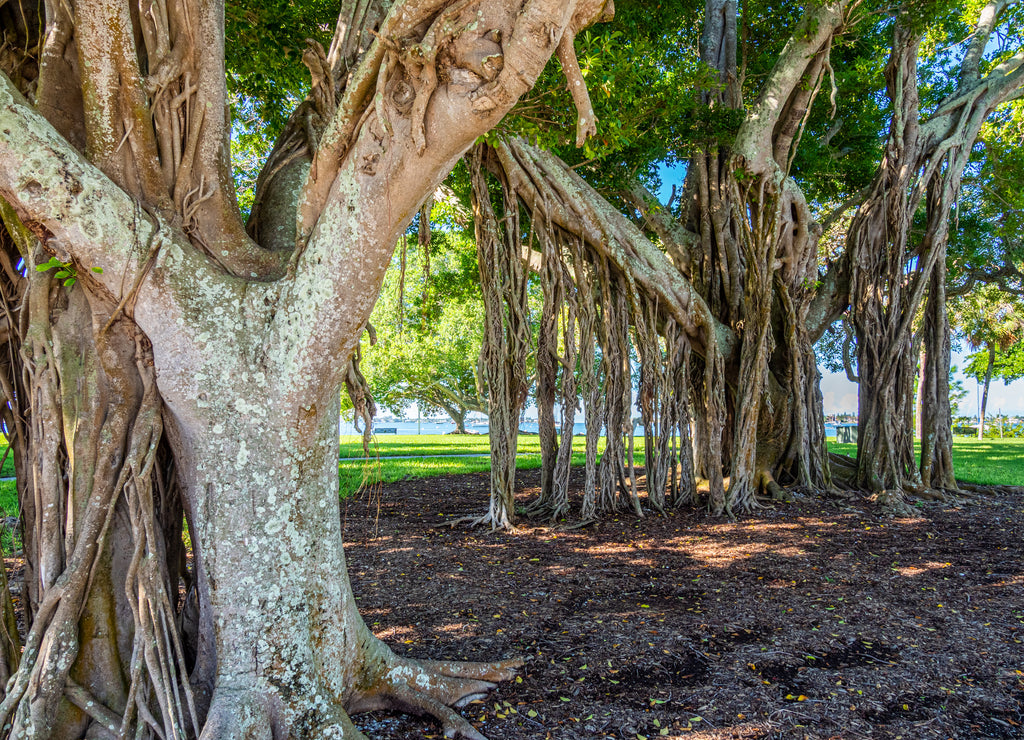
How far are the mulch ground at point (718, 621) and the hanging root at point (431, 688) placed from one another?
2.0 inches

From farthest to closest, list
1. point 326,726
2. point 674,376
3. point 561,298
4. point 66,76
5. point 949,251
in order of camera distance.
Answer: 1. point 949,251
2. point 674,376
3. point 561,298
4. point 66,76
5. point 326,726

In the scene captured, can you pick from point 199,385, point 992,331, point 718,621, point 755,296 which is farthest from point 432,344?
point 199,385

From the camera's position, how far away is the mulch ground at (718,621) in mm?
2266

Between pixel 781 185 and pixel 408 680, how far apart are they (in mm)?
6022

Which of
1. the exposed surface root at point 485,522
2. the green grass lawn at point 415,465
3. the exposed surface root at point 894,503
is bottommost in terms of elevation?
the exposed surface root at point 485,522

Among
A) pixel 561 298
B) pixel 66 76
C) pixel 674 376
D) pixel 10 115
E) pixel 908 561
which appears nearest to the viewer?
pixel 10 115

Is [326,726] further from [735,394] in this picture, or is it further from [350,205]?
[735,394]

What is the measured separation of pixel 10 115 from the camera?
1875 mm

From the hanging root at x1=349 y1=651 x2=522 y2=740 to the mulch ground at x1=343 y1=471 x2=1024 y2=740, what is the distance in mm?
51

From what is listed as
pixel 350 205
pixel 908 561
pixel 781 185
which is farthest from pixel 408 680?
pixel 781 185

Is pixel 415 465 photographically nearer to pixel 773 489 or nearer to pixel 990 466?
pixel 773 489

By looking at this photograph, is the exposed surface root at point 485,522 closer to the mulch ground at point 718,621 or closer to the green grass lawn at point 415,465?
the mulch ground at point 718,621

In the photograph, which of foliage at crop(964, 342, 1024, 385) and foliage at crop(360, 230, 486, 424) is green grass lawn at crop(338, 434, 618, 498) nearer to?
foliage at crop(360, 230, 486, 424)

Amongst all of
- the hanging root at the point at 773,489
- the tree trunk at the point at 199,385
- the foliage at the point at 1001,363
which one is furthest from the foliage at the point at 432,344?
the foliage at the point at 1001,363
